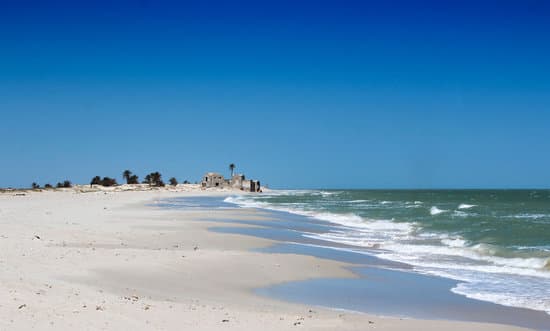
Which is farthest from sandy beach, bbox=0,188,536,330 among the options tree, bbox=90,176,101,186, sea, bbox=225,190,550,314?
tree, bbox=90,176,101,186

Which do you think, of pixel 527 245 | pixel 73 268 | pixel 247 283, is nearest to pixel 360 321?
pixel 247 283

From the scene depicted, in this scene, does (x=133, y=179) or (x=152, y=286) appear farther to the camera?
(x=133, y=179)

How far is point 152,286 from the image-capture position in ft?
40.1

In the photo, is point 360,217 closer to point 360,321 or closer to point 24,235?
point 24,235

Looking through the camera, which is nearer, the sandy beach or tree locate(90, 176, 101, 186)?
the sandy beach

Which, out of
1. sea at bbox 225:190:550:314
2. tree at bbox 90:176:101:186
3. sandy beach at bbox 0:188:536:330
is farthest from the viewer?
tree at bbox 90:176:101:186

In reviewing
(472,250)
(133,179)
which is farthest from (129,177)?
(472,250)

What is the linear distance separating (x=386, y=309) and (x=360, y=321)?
1726mm

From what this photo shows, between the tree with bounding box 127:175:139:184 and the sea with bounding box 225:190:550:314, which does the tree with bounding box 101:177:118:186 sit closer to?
the tree with bounding box 127:175:139:184

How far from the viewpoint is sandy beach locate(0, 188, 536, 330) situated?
8.95 meters

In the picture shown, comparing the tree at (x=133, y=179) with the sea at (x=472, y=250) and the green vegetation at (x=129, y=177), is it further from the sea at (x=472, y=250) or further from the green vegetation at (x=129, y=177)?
the sea at (x=472, y=250)

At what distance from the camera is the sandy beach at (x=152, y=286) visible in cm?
895

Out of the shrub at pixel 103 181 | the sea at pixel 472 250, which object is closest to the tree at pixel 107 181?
the shrub at pixel 103 181

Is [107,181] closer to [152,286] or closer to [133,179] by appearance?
[133,179]
